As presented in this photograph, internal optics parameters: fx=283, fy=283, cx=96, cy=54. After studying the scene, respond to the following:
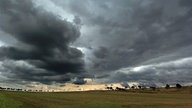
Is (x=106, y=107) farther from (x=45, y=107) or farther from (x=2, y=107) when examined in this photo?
(x=2, y=107)

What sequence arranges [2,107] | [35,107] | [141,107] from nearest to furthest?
1. [2,107]
2. [35,107]
3. [141,107]

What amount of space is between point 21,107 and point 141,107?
137ft

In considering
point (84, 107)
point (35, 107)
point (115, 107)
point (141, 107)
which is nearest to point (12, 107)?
point (35, 107)

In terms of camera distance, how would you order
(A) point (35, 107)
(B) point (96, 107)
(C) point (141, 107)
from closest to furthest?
(A) point (35, 107) < (B) point (96, 107) < (C) point (141, 107)

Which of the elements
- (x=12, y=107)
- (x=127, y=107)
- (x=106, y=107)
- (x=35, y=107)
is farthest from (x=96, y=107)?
(x=12, y=107)

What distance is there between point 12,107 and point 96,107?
2810 cm

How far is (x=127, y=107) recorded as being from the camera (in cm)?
9594

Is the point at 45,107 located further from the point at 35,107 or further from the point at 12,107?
the point at 12,107

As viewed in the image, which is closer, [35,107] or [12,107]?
[12,107]

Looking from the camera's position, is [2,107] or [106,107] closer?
[2,107]

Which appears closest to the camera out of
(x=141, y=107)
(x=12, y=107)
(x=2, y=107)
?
(x=2, y=107)

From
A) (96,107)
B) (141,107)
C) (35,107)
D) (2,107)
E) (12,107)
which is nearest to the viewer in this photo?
(2,107)

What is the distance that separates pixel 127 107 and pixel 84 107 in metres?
14.9

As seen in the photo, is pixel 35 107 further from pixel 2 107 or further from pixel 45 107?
pixel 2 107
